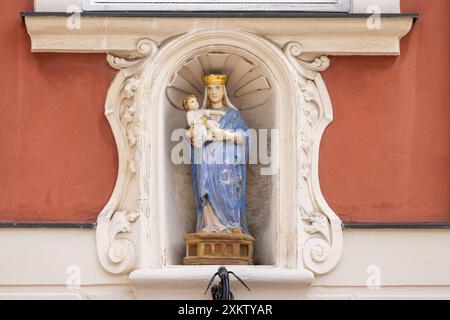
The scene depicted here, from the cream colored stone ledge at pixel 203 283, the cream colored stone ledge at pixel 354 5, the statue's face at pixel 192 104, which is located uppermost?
the cream colored stone ledge at pixel 354 5

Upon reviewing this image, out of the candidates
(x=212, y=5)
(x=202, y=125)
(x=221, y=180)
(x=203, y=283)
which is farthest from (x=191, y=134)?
(x=203, y=283)

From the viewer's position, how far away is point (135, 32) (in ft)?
55.9

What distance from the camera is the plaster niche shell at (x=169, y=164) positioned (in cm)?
1677

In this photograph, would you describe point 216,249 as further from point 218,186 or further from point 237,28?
point 237,28

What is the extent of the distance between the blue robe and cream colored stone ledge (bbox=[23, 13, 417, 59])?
0.82 m

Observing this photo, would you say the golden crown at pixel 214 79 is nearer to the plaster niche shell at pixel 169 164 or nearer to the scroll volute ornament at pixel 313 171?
the plaster niche shell at pixel 169 164

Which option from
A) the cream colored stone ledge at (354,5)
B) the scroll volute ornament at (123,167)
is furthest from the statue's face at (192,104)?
the cream colored stone ledge at (354,5)

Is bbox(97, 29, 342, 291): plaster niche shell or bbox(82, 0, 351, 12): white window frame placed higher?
bbox(82, 0, 351, 12): white window frame

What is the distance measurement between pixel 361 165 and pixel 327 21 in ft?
3.38

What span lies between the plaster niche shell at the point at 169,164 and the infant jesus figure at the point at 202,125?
17 centimetres

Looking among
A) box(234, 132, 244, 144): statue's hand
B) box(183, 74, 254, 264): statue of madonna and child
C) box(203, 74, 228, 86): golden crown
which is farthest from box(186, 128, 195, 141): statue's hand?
box(203, 74, 228, 86): golden crown

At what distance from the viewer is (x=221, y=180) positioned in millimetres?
16984

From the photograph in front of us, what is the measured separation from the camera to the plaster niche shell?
16766mm

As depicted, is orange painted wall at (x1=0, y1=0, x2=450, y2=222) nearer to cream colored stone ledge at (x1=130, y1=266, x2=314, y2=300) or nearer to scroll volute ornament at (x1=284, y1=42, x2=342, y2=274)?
scroll volute ornament at (x1=284, y1=42, x2=342, y2=274)
